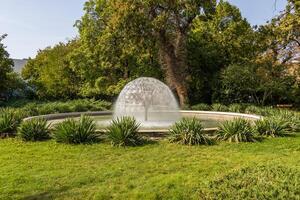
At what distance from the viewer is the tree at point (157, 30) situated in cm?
2380

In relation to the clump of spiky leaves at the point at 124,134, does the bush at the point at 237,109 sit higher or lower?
higher

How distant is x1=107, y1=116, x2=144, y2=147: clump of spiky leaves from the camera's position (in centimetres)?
1031

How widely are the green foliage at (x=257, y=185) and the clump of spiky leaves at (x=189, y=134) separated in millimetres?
5629

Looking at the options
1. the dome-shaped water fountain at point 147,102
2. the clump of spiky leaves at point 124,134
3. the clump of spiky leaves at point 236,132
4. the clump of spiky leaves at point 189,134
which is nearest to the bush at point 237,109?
the dome-shaped water fountain at point 147,102

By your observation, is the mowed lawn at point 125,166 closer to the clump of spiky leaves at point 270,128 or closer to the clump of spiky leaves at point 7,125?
the clump of spiky leaves at point 270,128

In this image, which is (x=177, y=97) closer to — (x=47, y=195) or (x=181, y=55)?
(x=181, y=55)

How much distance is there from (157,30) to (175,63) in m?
2.67

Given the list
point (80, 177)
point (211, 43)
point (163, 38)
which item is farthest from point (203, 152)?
point (211, 43)

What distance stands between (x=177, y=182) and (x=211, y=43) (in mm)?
23070

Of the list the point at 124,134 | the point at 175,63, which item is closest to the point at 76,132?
the point at 124,134

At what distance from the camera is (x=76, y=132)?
10.7 metres

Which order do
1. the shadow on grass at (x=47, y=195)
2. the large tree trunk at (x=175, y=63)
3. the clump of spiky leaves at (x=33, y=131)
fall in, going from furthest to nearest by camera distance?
the large tree trunk at (x=175, y=63) < the clump of spiky leaves at (x=33, y=131) < the shadow on grass at (x=47, y=195)

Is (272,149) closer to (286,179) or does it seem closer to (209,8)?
(286,179)

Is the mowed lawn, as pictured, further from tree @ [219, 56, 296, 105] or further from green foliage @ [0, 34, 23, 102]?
green foliage @ [0, 34, 23, 102]
